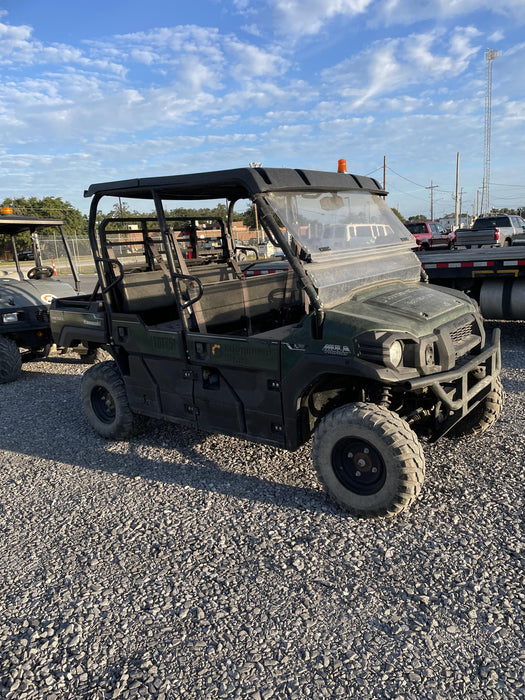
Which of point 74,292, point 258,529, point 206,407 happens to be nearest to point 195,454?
point 206,407

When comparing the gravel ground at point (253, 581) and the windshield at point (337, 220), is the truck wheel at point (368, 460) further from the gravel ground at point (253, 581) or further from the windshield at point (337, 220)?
the windshield at point (337, 220)

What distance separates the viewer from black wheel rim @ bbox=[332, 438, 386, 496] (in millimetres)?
3326

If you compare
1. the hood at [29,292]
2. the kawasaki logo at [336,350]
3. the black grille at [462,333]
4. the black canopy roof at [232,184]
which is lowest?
the black grille at [462,333]

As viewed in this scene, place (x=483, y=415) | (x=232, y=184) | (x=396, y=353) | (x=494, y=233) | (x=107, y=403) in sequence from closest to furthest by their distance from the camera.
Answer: (x=396, y=353)
(x=232, y=184)
(x=483, y=415)
(x=107, y=403)
(x=494, y=233)

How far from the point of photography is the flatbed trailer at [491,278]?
26.3 ft

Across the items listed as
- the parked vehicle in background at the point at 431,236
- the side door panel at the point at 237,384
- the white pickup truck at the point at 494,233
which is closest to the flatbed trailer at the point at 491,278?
the side door panel at the point at 237,384

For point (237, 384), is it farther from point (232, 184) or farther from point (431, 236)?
point (431, 236)

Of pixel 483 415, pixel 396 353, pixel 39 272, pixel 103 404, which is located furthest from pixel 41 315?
pixel 483 415

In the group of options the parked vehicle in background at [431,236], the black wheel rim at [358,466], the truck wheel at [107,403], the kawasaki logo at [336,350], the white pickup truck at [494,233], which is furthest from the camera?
the parked vehicle in background at [431,236]

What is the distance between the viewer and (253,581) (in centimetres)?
291

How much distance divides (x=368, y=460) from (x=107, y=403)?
286cm

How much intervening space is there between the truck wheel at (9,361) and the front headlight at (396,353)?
5.93 metres

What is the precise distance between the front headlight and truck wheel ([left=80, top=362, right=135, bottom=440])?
2718 mm

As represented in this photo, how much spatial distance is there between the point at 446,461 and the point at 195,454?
7.14 feet
